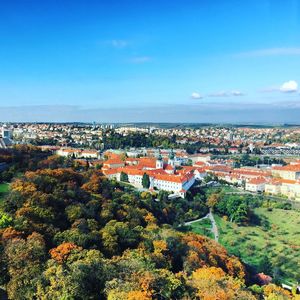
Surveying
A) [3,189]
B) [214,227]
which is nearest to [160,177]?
[214,227]

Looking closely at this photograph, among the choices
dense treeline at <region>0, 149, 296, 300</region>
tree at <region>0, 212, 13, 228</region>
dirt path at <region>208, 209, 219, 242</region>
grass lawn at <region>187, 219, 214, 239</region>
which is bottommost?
dirt path at <region>208, 209, 219, 242</region>

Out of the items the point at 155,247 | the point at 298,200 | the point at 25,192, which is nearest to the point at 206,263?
the point at 155,247

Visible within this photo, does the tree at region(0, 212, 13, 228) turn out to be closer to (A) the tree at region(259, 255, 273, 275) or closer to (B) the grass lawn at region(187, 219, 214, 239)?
(A) the tree at region(259, 255, 273, 275)

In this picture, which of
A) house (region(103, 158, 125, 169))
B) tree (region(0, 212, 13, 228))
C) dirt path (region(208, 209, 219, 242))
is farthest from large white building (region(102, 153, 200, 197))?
tree (region(0, 212, 13, 228))

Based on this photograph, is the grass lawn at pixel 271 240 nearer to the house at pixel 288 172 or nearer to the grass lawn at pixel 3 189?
the grass lawn at pixel 3 189

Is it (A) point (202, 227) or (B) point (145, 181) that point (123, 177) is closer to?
(B) point (145, 181)

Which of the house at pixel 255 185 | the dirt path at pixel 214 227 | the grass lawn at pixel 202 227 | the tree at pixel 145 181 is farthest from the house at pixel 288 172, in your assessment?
the grass lawn at pixel 202 227
